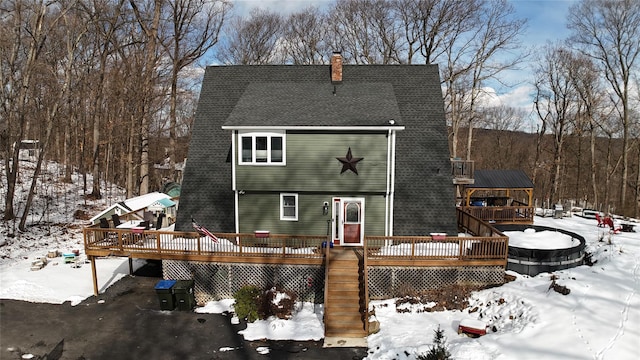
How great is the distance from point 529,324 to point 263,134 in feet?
35.0

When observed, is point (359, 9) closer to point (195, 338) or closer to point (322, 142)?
point (322, 142)

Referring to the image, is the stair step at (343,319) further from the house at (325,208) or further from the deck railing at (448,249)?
the deck railing at (448,249)

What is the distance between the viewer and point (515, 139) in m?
45.8

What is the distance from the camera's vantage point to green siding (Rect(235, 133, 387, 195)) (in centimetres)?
1414

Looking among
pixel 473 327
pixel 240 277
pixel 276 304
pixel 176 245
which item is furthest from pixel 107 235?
pixel 473 327

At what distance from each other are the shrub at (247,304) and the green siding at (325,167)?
391cm

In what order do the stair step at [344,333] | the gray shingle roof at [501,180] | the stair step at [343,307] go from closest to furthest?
the stair step at [344,333], the stair step at [343,307], the gray shingle roof at [501,180]

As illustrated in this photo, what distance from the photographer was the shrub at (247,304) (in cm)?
1214

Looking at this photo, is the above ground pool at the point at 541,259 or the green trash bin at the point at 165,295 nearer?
the green trash bin at the point at 165,295

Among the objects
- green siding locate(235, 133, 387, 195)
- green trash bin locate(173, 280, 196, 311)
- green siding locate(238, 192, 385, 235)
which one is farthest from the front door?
green trash bin locate(173, 280, 196, 311)

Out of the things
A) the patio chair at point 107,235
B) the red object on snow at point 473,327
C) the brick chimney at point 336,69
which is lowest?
the red object on snow at point 473,327

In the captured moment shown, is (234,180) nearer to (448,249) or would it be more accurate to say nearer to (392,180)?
(392,180)

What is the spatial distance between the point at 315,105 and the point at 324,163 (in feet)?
8.77

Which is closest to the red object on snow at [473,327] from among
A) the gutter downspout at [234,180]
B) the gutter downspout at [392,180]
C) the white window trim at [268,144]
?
the gutter downspout at [392,180]
